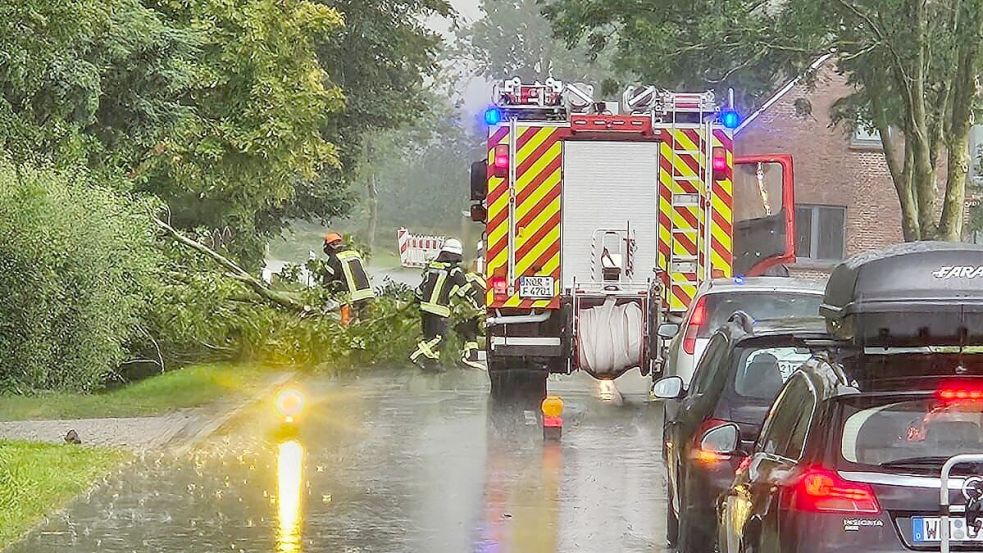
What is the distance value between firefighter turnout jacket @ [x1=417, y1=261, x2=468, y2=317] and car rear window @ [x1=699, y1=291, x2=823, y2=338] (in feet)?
22.8

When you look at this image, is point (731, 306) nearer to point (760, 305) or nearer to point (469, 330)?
point (760, 305)

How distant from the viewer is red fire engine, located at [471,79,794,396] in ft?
52.9

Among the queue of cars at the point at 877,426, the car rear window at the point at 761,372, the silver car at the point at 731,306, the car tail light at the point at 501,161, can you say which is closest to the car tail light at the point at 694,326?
the silver car at the point at 731,306

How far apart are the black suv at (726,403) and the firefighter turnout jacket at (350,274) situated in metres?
12.6

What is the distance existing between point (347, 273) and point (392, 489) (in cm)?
997

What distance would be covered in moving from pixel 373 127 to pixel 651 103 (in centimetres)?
2148

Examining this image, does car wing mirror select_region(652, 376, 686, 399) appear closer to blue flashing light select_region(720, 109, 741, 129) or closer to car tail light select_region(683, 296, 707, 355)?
car tail light select_region(683, 296, 707, 355)

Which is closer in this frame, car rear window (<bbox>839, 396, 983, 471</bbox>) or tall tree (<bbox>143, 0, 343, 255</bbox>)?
car rear window (<bbox>839, 396, 983, 471</bbox>)

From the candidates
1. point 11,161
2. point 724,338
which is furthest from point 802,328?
point 11,161

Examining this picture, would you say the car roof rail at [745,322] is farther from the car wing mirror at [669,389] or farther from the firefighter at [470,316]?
the firefighter at [470,316]

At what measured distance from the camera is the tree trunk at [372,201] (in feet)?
164

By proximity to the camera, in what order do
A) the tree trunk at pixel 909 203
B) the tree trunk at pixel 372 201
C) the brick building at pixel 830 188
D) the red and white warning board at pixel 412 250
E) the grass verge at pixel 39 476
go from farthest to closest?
the tree trunk at pixel 372 201
the red and white warning board at pixel 412 250
the brick building at pixel 830 188
the tree trunk at pixel 909 203
the grass verge at pixel 39 476

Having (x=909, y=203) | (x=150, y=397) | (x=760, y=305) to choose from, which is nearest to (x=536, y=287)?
(x=760, y=305)

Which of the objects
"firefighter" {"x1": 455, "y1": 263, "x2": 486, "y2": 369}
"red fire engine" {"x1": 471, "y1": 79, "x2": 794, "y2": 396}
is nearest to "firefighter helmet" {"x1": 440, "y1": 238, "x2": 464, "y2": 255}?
"firefighter" {"x1": 455, "y1": 263, "x2": 486, "y2": 369}
